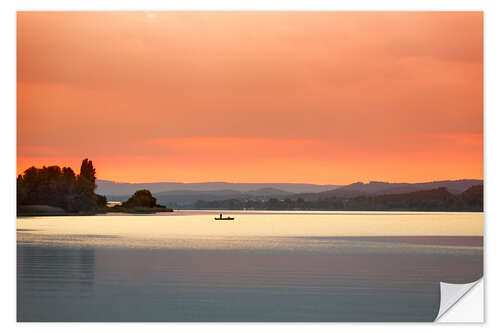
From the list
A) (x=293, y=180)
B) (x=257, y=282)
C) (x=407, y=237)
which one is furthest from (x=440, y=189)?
(x=407, y=237)

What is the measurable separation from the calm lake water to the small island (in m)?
0.34

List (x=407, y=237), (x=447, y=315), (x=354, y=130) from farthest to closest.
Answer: (x=407, y=237) → (x=354, y=130) → (x=447, y=315)

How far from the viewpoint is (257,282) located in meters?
12.0

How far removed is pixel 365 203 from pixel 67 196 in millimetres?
5821

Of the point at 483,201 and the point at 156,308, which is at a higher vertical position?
the point at 483,201

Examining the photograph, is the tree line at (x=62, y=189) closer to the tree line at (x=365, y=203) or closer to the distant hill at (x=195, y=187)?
the distant hill at (x=195, y=187)

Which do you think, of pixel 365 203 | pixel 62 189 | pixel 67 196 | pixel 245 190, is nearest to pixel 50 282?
pixel 67 196

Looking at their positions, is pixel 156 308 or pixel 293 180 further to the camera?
pixel 293 180

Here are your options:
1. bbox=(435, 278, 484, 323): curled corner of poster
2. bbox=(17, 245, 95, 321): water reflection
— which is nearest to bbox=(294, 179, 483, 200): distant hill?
bbox=(435, 278, 484, 323): curled corner of poster

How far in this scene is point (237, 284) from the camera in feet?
38.2

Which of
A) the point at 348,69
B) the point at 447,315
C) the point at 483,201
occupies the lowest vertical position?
the point at 447,315

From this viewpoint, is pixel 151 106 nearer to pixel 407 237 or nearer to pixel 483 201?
pixel 483 201

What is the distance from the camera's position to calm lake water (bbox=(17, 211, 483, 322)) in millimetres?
9789

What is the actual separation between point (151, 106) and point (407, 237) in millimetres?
11499
